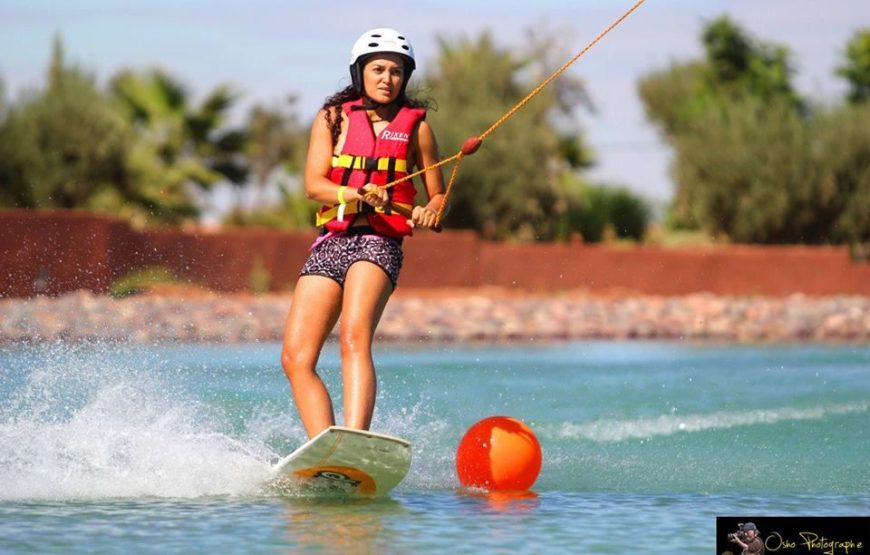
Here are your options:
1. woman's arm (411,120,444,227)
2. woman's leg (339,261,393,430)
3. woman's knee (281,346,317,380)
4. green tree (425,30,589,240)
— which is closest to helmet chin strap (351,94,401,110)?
woman's arm (411,120,444,227)

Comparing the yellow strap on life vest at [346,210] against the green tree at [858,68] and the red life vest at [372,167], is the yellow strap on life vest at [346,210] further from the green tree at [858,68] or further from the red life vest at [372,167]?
the green tree at [858,68]

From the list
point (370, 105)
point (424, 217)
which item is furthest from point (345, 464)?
point (370, 105)

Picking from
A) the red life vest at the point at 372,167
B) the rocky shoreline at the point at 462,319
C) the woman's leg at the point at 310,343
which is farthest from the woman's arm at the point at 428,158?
the rocky shoreline at the point at 462,319

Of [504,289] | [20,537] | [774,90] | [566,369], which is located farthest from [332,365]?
[774,90]

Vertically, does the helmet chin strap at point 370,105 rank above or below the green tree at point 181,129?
below

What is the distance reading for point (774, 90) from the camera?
48.0 metres

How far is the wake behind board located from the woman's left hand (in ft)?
2.85

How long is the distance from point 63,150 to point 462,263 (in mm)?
8202

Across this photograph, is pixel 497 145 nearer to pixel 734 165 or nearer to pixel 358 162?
pixel 734 165

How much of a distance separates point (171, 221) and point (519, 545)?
28.3 metres

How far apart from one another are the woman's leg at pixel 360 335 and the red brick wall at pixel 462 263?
1896 cm

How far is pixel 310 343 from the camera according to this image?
6570 mm

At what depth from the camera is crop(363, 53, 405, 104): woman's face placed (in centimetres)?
664

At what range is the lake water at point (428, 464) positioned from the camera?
5.82 m
